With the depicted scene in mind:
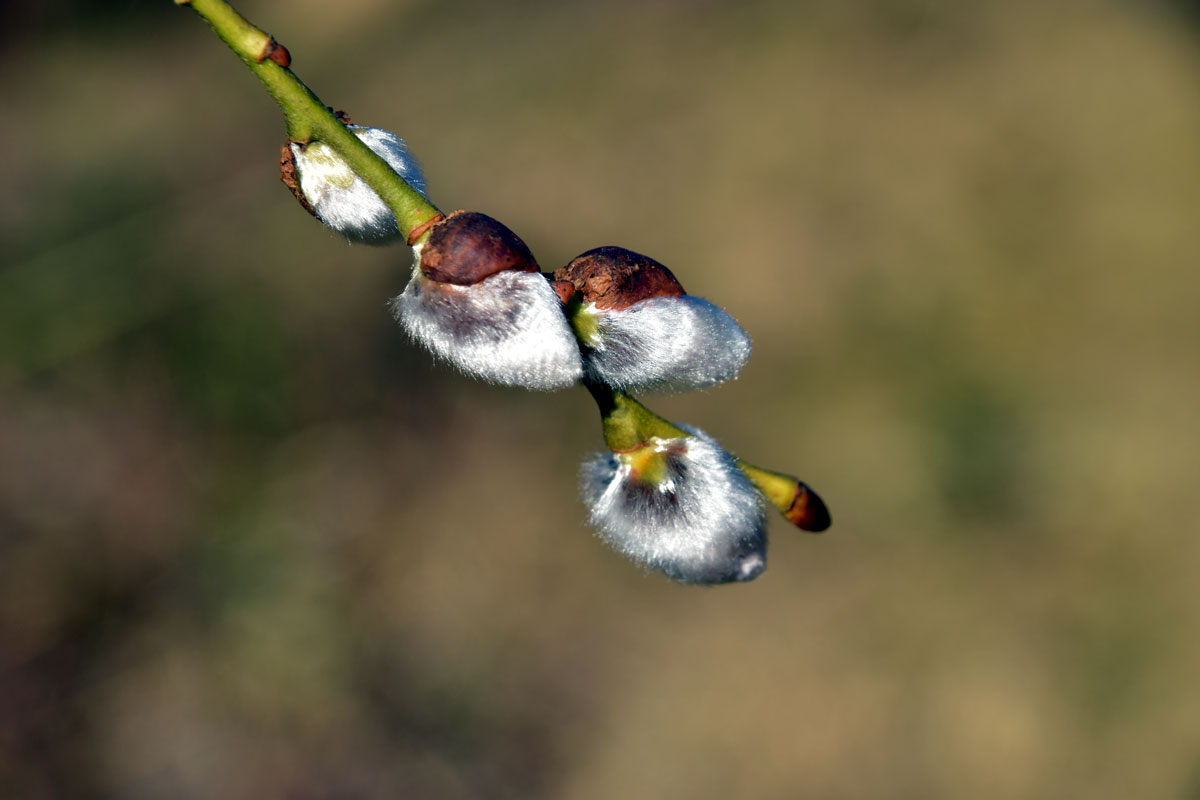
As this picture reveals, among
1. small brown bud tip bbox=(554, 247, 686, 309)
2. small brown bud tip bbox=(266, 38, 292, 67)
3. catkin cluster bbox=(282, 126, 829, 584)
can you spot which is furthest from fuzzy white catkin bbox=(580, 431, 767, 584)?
small brown bud tip bbox=(266, 38, 292, 67)

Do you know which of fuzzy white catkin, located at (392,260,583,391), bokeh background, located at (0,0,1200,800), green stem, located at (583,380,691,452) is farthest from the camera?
bokeh background, located at (0,0,1200,800)

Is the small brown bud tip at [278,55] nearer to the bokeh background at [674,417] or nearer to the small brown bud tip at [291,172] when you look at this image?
the small brown bud tip at [291,172]

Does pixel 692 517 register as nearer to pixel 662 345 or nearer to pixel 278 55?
pixel 662 345

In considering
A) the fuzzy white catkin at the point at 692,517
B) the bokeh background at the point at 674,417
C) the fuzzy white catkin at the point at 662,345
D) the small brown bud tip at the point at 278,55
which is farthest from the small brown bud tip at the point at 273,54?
the bokeh background at the point at 674,417

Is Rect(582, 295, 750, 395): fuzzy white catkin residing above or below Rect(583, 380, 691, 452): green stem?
above

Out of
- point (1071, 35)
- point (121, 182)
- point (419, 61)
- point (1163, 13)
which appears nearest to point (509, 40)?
point (419, 61)

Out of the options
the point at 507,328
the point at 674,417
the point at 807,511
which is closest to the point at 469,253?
the point at 507,328

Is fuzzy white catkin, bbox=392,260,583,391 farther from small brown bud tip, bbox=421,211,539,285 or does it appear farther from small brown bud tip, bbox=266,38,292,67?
small brown bud tip, bbox=266,38,292,67

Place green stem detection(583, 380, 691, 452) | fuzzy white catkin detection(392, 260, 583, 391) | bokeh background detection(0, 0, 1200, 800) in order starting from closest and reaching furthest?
fuzzy white catkin detection(392, 260, 583, 391), green stem detection(583, 380, 691, 452), bokeh background detection(0, 0, 1200, 800)
